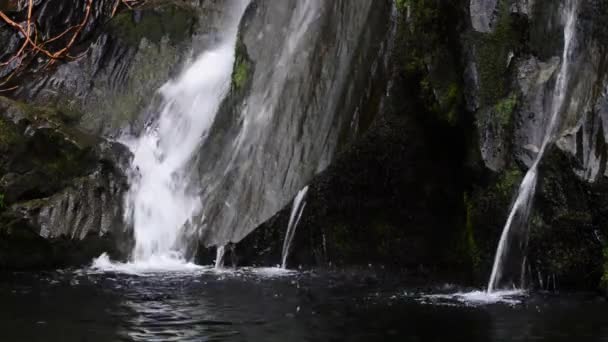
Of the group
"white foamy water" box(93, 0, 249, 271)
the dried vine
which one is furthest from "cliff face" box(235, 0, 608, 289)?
the dried vine

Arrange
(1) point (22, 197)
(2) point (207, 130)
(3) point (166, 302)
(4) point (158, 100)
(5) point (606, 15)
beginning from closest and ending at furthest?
(3) point (166, 302) → (5) point (606, 15) → (1) point (22, 197) → (2) point (207, 130) → (4) point (158, 100)

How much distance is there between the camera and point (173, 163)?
1112cm

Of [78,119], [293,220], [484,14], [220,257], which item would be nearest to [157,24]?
[78,119]

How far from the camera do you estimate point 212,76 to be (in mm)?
12164

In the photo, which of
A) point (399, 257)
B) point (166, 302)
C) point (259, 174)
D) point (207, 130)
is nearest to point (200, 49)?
point (207, 130)

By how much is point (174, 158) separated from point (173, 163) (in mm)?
91

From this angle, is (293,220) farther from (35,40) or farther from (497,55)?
(35,40)

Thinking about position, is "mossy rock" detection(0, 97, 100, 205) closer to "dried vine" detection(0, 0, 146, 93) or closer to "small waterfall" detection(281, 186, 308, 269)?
"dried vine" detection(0, 0, 146, 93)

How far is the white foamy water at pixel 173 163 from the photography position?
10133 mm

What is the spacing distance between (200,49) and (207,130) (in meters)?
2.07

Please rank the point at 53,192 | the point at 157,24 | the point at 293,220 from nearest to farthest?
the point at 293,220, the point at 53,192, the point at 157,24

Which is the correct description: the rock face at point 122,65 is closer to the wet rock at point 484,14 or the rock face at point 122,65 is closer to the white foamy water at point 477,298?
the wet rock at point 484,14

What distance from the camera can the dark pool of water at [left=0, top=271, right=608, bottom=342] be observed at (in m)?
6.03

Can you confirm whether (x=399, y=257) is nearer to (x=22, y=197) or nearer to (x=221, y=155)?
(x=221, y=155)
